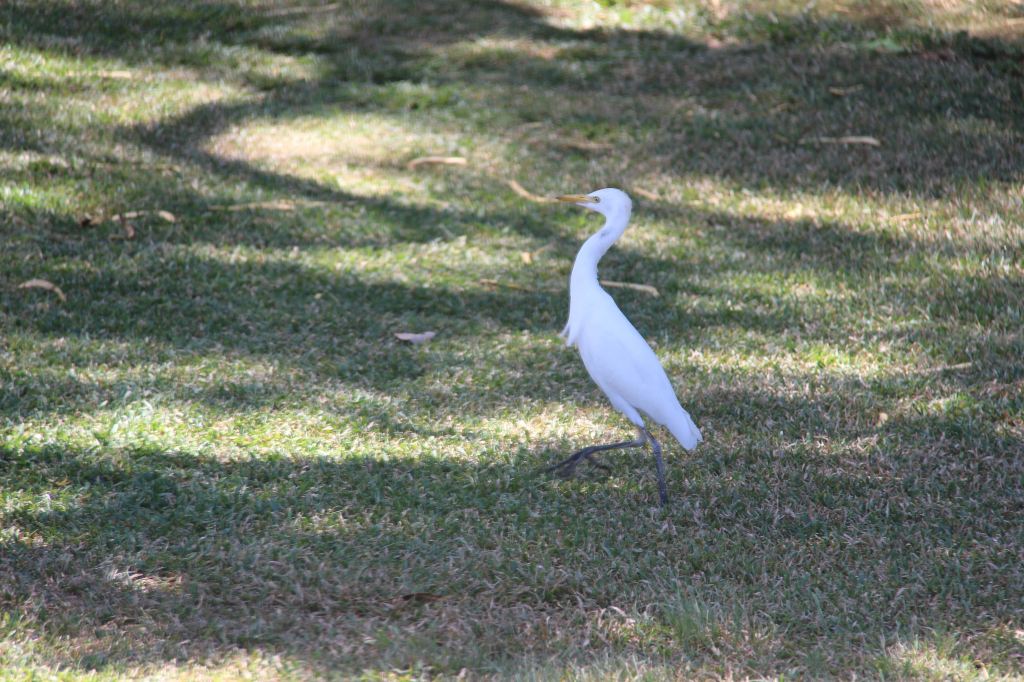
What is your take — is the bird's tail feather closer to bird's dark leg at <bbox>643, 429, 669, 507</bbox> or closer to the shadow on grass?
bird's dark leg at <bbox>643, 429, 669, 507</bbox>

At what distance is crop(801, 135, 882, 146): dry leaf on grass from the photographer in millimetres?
7660

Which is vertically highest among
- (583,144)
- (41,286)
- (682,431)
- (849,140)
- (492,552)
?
(849,140)

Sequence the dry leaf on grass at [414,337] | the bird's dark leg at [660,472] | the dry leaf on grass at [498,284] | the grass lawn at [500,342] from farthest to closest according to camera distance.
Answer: the dry leaf on grass at [498,284], the dry leaf on grass at [414,337], the bird's dark leg at [660,472], the grass lawn at [500,342]

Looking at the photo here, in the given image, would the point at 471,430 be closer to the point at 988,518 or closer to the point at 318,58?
the point at 988,518

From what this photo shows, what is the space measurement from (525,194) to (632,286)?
4.82 ft

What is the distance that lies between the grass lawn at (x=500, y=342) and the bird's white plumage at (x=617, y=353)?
0.36 meters

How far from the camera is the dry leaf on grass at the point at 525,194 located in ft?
23.6

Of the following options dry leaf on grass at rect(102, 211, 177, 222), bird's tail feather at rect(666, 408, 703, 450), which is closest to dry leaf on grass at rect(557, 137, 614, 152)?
dry leaf on grass at rect(102, 211, 177, 222)

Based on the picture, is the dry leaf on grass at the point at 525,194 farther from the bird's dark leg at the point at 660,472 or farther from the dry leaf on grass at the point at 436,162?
the bird's dark leg at the point at 660,472

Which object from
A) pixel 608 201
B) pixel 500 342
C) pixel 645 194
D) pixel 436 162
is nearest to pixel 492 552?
pixel 608 201

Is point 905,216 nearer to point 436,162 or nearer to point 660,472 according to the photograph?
point 436,162

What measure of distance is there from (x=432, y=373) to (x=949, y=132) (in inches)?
177

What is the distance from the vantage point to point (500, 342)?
217 inches

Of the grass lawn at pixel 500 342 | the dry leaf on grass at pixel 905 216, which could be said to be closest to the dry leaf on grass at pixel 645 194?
the grass lawn at pixel 500 342
